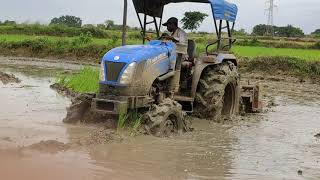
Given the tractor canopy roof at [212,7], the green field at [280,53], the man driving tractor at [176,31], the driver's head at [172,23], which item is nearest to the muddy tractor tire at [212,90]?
the man driving tractor at [176,31]

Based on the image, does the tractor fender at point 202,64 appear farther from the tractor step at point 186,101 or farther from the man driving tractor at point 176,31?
the man driving tractor at point 176,31

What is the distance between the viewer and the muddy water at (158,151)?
599 centimetres

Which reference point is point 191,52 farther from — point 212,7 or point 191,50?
point 212,7

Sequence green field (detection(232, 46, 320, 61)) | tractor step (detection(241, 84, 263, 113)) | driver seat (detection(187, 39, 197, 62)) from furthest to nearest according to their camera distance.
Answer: green field (detection(232, 46, 320, 61))
tractor step (detection(241, 84, 263, 113))
driver seat (detection(187, 39, 197, 62))

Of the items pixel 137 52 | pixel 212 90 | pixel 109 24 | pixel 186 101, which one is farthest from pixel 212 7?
pixel 109 24

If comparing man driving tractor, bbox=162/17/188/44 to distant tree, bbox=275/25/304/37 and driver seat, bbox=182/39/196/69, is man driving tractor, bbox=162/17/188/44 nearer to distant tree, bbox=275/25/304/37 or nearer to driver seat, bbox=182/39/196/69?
driver seat, bbox=182/39/196/69

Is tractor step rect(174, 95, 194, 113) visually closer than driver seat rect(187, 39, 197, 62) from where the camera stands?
Yes

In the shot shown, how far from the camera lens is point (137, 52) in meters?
8.26

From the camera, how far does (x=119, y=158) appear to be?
21.7 feet

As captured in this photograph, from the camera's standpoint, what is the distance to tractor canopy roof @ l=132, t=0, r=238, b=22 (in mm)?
9766

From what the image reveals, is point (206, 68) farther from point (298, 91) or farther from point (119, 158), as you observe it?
point (298, 91)

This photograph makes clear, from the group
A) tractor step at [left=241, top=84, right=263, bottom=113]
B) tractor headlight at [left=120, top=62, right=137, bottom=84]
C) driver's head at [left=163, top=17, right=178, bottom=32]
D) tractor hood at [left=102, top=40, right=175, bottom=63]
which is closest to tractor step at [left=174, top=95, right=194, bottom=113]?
tractor hood at [left=102, top=40, right=175, bottom=63]

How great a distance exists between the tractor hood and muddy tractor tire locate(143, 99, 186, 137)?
2.69 feet

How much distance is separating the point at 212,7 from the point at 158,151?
3572 mm
